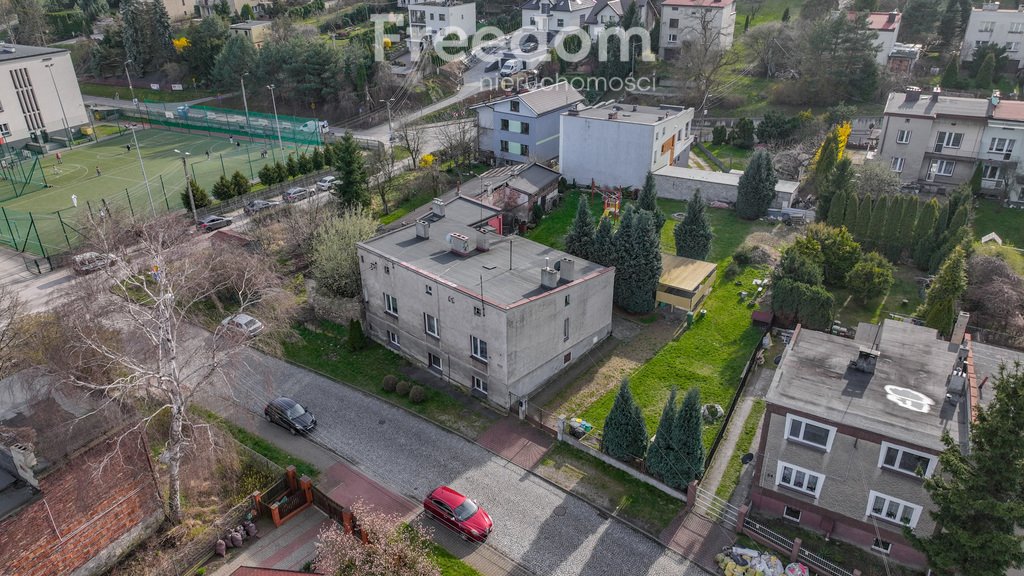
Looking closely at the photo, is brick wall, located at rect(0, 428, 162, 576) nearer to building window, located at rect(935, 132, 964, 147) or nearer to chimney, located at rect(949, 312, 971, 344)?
chimney, located at rect(949, 312, 971, 344)

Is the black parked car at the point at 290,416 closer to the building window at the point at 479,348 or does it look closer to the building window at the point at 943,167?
the building window at the point at 479,348

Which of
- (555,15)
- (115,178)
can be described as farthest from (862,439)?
(555,15)

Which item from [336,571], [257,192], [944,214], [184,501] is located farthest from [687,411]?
[257,192]

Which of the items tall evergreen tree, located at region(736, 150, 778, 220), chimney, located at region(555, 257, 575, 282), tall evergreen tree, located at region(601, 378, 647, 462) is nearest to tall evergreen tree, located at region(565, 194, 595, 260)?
chimney, located at region(555, 257, 575, 282)

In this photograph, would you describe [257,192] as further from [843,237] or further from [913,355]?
[913,355]

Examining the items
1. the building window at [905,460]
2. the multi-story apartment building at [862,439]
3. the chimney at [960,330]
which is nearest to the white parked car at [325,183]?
the multi-story apartment building at [862,439]
